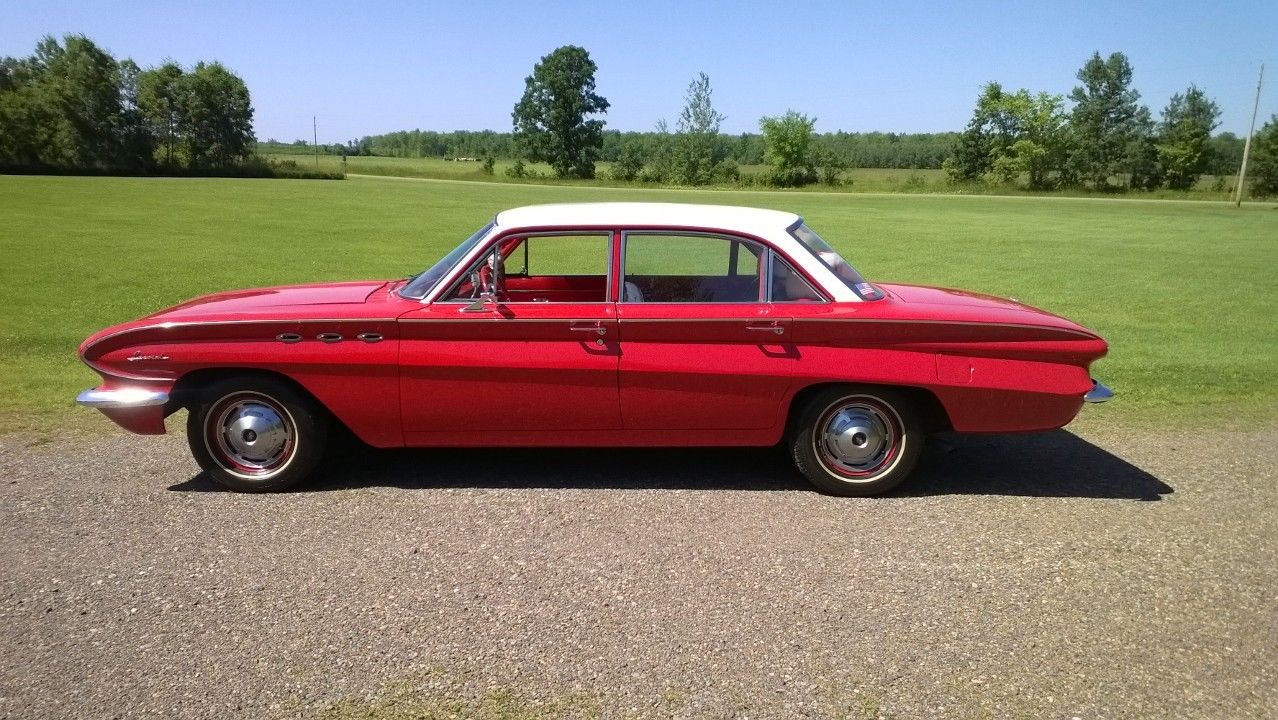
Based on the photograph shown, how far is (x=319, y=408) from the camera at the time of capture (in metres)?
4.59

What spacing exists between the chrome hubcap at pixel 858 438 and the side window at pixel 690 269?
0.76m

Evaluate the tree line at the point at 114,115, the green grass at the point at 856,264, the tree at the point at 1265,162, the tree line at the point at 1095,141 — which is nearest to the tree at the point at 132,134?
the tree line at the point at 114,115

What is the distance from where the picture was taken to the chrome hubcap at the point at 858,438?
4539mm

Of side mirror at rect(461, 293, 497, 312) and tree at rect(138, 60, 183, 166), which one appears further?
tree at rect(138, 60, 183, 166)

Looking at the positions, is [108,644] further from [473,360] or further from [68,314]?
[68,314]

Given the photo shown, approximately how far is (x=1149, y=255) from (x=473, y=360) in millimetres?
18465

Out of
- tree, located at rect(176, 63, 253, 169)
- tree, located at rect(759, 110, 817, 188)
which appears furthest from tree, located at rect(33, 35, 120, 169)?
tree, located at rect(759, 110, 817, 188)

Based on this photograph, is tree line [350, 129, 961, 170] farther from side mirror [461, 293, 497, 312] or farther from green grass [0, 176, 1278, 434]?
side mirror [461, 293, 497, 312]

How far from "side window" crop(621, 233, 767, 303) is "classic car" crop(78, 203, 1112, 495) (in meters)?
0.02

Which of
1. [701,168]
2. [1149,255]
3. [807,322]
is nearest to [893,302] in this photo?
[807,322]

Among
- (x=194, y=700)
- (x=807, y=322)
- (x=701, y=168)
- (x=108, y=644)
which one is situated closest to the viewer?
(x=194, y=700)

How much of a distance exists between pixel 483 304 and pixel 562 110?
96273 mm

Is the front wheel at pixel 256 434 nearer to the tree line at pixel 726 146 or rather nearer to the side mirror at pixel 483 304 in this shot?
the side mirror at pixel 483 304

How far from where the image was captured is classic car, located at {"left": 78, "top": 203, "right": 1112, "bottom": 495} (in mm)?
4438
